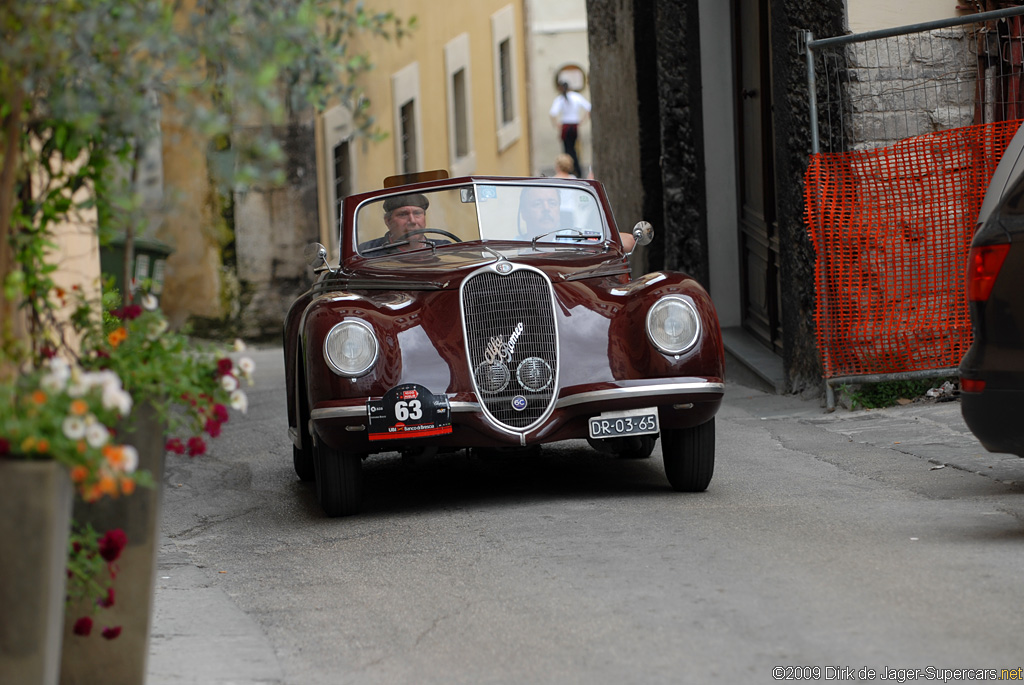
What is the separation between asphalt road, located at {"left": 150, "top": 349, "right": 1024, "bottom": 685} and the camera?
13.3ft

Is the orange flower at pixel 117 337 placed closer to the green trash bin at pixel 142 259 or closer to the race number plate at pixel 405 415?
the race number plate at pixel 405 415

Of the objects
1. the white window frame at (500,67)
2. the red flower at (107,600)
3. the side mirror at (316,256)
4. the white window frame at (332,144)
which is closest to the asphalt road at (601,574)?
the red flower at (107,600)

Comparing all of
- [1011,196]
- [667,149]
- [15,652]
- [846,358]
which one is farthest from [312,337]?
[667,149]

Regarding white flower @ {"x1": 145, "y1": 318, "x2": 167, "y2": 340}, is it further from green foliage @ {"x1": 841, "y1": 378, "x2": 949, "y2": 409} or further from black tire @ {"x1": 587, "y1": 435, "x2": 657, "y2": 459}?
green foliage @ {"x1": 841, "y1": 378, "x2": 949, "y2": 409}

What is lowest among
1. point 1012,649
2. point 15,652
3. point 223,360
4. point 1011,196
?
point 1012,649

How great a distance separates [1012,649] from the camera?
151 inches

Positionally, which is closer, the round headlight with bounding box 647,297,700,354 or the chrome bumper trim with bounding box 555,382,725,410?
the chrome bumper trim with bounding box 555,382,725,410

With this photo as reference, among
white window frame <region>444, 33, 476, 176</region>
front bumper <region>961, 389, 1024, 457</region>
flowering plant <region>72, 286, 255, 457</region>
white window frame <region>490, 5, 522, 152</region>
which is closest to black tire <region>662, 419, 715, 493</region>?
front bumper <region>961, 389, 1024, 457</region>

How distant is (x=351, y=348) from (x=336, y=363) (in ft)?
0.32

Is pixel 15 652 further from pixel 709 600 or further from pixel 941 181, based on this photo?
pixel 941 181

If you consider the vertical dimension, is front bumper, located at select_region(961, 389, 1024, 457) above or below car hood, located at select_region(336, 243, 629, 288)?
below

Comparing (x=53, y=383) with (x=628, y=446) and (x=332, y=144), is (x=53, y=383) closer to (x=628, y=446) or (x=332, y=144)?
(x=628, y=446)

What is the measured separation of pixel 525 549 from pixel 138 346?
7.69 ft

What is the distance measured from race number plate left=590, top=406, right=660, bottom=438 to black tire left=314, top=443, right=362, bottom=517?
1.14 meters
